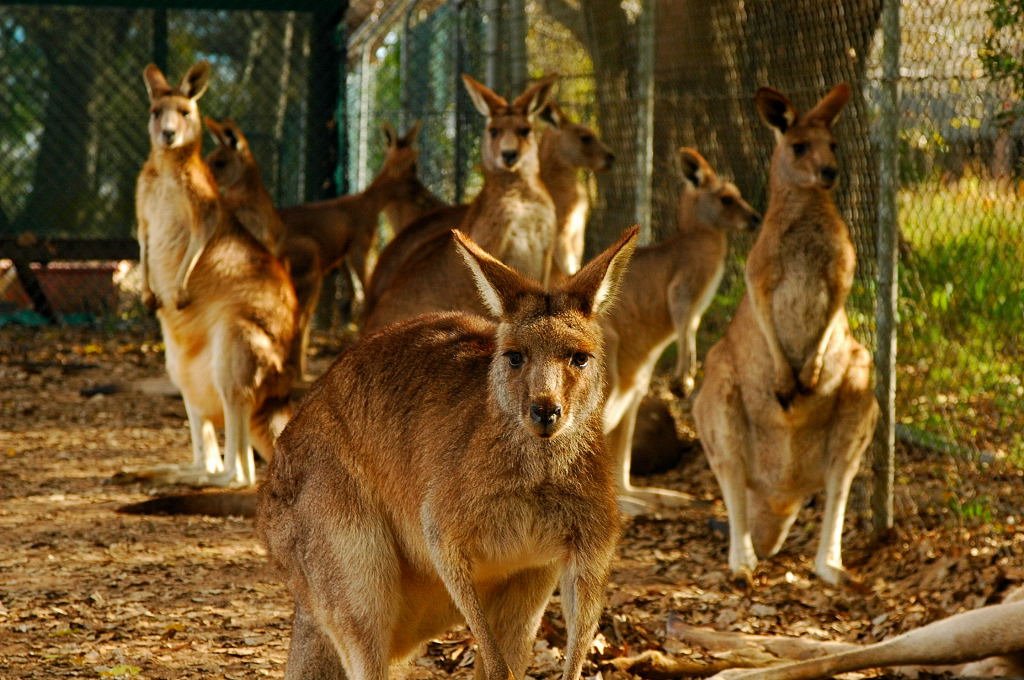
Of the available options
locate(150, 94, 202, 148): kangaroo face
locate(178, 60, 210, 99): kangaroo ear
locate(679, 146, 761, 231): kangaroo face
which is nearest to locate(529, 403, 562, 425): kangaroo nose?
locate(150, 94, 202, 148): kangaroo face

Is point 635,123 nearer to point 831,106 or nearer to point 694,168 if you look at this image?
point 694,168

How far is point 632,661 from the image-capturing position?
3.64 m

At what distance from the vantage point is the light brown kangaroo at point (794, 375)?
16.3ft

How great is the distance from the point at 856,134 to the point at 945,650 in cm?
311

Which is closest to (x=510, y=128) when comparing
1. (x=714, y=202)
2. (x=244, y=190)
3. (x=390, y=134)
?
(x=714, y=202)

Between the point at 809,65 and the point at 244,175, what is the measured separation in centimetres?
364

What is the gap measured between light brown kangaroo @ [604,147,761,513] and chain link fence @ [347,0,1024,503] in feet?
1.36

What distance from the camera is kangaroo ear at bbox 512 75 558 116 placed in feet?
21.3

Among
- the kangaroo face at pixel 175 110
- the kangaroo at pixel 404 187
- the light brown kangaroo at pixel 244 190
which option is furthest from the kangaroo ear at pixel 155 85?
the kangaroo at pixel 404 187

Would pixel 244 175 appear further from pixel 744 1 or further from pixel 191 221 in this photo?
pixel 744 1

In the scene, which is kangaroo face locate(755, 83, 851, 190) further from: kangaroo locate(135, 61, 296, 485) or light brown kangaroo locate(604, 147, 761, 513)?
kangaroo locate(135, 61, 296, 485)

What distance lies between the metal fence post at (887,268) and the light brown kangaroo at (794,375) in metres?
0.13

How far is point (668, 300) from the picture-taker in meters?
6.42

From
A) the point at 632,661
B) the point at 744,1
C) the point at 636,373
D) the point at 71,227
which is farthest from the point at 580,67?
the point at 632,661
